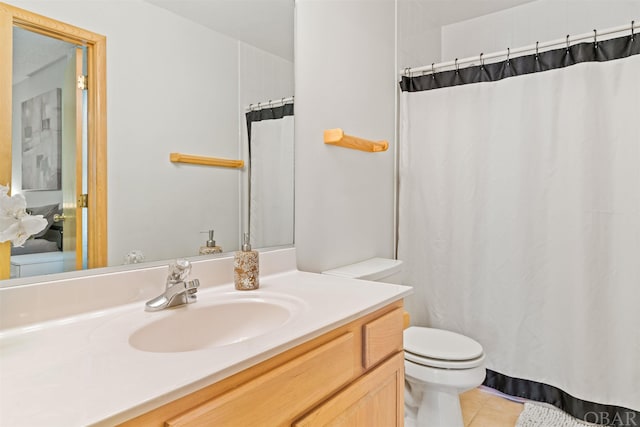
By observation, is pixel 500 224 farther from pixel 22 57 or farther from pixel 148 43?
pixel 22 57

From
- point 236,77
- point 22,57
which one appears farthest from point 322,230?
point 22,57

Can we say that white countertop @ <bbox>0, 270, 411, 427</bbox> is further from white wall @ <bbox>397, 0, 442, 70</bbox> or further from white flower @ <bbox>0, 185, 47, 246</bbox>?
white wall @ <bbox>397, 0, 442, 70</bbox>

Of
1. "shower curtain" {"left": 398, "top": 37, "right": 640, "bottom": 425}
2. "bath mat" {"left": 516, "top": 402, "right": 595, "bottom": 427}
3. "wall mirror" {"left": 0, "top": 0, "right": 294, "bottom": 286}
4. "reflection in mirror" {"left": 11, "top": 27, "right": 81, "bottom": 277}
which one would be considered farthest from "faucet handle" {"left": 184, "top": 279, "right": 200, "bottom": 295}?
"bath mat" {"left": 516, "top": 402, "right": 595, "bottom": 427}

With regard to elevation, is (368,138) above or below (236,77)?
below

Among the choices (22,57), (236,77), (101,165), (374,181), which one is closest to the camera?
(22,57)

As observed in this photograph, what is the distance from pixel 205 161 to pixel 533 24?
2.30 m

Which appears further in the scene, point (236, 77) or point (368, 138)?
point (368, 138)

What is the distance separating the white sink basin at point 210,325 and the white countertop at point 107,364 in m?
0.02

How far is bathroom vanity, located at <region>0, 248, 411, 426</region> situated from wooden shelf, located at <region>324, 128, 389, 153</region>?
0.55m

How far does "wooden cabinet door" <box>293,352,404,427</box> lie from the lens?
839 millimetres

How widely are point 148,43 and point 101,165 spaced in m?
0.37

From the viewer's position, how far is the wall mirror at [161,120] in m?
0.85

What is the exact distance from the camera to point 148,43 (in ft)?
3.43

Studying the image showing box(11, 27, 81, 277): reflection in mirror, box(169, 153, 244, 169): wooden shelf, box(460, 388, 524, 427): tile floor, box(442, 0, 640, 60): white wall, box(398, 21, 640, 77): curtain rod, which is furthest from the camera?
box(442, 0, 640, 60): white wall
